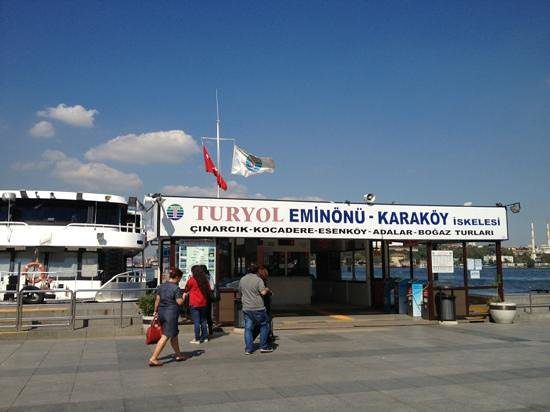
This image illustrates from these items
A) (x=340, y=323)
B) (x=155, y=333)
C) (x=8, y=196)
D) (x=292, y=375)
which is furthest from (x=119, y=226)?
(x=292, y=375)

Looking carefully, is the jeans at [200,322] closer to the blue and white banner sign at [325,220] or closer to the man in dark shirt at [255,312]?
the man in dark shirt at [255,312]

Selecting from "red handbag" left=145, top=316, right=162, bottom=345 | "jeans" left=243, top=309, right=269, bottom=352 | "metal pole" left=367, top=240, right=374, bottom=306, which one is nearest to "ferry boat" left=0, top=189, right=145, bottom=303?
"metal pole" left=367, top=240, right=374, bottom=306

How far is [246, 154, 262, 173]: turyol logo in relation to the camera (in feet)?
58.1

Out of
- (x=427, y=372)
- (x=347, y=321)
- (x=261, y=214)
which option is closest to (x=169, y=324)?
(x=427, y=372)

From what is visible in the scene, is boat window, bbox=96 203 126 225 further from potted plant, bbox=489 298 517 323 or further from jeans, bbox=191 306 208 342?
potted plant, bbox=489 298 517 323

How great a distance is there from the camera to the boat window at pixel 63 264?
2069 centimetres

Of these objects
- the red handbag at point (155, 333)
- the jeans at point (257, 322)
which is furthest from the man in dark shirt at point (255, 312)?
the red handbag at point (155, 333)

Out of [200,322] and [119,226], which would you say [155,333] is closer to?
[200,322]

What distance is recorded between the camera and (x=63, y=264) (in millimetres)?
20766

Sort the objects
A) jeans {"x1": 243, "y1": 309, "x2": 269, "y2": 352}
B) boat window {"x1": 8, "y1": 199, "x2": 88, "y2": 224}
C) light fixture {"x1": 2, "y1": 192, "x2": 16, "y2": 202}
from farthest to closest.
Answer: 1. boat window {"x1": 8, "y1": 199, "x2": 88, "y2": 224}
2. light fixture {"x1": 2, "y1": 192, "x2": 16, "y2": 202}
3. jeans {"x1": 243, "y1": 309, "x2": 269, "y2": 352}

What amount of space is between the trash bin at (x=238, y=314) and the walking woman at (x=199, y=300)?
1635mm

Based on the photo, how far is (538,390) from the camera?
7.32 metres

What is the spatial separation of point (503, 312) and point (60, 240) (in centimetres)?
1553

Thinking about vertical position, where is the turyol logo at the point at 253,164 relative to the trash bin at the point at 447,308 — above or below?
above
